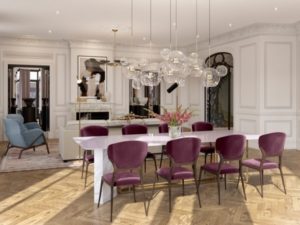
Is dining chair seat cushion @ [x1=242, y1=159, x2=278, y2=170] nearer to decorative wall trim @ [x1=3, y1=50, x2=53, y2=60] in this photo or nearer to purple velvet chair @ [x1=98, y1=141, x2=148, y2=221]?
purple velvet chair @ [x1=98, y1=141, x2=148, y2=221]

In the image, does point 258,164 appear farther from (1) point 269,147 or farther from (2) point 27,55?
(2) point 27,55

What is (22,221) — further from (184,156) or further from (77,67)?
(77,67)

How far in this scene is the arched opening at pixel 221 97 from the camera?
31.6 ft

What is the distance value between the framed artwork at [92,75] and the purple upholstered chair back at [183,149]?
22.7 feet

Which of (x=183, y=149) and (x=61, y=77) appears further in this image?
(x=61, y=77)

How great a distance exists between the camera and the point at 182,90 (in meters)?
11.8

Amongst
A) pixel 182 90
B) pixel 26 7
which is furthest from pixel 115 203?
pixel 182 90

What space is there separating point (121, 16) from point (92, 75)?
3687 mm

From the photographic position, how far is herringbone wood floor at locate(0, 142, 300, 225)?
362cm

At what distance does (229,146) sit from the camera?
4.29 meters

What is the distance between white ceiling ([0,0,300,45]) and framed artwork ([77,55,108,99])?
3.56 feet

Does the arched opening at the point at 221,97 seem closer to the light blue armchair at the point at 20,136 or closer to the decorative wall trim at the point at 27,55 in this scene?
the decorative wall trim at the point at 27,55

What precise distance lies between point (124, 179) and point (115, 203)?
535 mm

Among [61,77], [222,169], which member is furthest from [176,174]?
[61,77]
